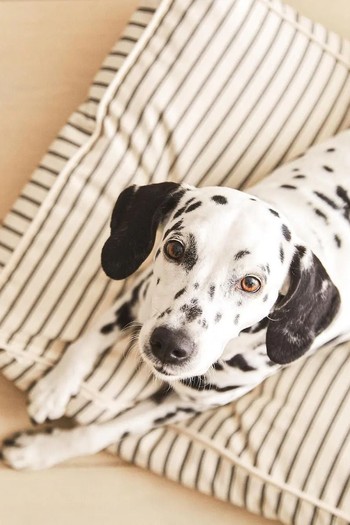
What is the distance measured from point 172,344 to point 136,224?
12.9 inches

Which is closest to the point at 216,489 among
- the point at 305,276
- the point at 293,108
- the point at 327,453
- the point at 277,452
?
the point at 277,452

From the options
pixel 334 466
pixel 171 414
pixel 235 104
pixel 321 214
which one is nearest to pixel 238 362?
pixel 171 414

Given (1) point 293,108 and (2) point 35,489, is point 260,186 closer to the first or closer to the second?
(1) point 293,108

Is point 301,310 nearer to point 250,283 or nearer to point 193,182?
point 250,283

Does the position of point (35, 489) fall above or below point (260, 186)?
below

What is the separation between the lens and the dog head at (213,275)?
1.46 meters

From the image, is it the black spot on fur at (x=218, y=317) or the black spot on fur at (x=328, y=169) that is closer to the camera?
the black spot on fur at (x=218, y=317)

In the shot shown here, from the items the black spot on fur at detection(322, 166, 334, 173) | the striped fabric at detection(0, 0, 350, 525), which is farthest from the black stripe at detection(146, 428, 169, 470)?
the black spot on fur at detection(322, 166, 334, 173)

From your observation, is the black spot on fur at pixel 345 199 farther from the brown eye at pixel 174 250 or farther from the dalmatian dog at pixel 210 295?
the brown eye at pixel 174 250

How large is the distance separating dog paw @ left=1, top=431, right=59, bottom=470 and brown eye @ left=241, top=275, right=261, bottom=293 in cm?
77

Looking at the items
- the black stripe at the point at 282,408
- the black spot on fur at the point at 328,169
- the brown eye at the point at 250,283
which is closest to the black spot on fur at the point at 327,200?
the black spot on fur at the point at 328,169

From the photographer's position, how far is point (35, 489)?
72.9 inches

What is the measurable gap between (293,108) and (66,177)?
0.78 metres

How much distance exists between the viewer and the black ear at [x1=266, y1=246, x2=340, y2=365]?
1.57 meters
